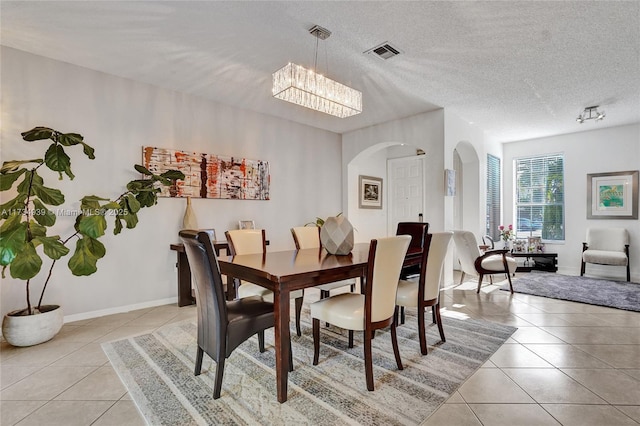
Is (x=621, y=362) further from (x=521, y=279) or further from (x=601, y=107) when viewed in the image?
(x=601, y=107)

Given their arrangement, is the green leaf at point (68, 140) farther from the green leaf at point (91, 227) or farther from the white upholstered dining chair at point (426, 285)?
the white upholstered dining chair at point (426, 285)

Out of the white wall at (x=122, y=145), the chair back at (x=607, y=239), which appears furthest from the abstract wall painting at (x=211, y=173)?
the chair back at (x=607, y=239)

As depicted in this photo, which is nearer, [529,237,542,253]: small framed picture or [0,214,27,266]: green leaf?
[0,214,27,266]: green leaf

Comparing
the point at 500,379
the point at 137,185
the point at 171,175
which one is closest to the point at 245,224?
the point at 171,175

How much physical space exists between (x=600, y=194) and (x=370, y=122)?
14.7 ft

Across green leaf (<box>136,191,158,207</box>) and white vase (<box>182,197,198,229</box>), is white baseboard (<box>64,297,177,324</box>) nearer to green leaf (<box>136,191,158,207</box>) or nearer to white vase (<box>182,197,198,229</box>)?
white vase (<box>182,197,198,229</box>)

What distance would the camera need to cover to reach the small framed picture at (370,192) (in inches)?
249

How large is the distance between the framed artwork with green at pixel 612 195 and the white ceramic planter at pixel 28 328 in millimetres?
8087

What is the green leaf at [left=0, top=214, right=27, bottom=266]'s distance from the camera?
2170 millimetres

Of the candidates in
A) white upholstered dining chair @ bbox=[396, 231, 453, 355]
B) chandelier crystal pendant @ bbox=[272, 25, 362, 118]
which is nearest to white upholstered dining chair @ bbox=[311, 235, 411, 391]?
white upholstered dining chair @ bbox=[396, 231, 453, 355]

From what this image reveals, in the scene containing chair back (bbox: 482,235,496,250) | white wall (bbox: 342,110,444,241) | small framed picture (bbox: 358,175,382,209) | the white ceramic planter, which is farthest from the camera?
small framed picture (bbox: 358,175,382,209)

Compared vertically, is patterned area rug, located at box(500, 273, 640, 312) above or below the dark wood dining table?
below

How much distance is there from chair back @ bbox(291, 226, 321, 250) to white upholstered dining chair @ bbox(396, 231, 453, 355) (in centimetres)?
113

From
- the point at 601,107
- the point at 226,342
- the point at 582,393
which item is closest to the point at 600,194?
the point at 601,107
